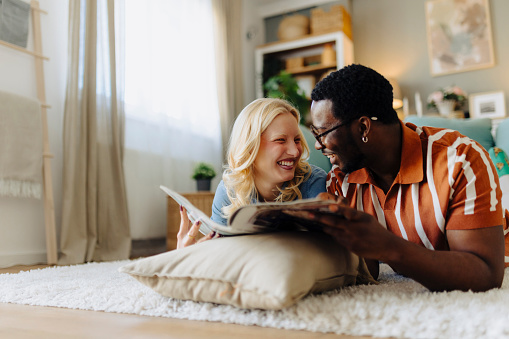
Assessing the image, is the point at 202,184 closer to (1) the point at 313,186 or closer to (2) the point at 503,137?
(1) the point at 313,186

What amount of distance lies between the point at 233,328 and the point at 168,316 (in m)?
0.17

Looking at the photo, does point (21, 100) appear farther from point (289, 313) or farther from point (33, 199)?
point (289, 313)

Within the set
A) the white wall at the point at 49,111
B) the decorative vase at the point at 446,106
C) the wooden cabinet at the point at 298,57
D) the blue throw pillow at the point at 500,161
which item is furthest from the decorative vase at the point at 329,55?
the white wall at the point at 49,111

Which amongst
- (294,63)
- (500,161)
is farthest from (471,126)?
(294,63)

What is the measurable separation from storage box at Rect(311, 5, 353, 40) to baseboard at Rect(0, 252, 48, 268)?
3.18 metres

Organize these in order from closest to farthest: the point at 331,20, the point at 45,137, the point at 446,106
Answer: the point at 45,137, the point at 446,106, the point at 331,20

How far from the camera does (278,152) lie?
4.35 feet

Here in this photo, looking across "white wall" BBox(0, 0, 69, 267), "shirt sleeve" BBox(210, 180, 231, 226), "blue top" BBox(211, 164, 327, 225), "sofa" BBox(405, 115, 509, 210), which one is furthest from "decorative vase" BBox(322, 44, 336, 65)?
"shirt sleeve" BBox(210, 180, 231, 226)

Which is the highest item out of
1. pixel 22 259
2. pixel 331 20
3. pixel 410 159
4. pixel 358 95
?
pixel 331 20

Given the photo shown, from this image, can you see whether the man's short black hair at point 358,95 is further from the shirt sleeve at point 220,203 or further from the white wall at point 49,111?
the white wall at point 49,111

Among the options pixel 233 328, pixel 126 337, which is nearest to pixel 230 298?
pixel 233 328

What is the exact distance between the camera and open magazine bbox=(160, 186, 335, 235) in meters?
0.77

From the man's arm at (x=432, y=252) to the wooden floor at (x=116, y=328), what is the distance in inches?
7.4

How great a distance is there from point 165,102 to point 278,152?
A: 2.04 metres
